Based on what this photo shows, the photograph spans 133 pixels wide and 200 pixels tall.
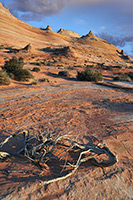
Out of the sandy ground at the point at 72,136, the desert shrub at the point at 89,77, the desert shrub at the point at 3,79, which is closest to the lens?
the sandy ground at the point at 72,136

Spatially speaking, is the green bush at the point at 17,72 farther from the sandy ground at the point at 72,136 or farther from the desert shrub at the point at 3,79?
the sandy ground at the point at 72,136

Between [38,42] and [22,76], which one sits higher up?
[38,42]

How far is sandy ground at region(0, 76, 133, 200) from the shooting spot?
2082 mm

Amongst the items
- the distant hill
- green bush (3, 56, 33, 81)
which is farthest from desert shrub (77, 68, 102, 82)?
the distant hill

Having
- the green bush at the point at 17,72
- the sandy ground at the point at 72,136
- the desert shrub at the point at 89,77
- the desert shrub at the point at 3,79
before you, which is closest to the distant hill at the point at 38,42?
the desert shrub at the point at 89,77

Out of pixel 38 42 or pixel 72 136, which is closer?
pixel 72 136

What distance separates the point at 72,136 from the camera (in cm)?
393

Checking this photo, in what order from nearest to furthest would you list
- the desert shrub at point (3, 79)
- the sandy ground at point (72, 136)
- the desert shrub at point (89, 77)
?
the sandy ground at point (72, 136), the desert shrub at point (3, 79), the desert shrub at point (89, 77)

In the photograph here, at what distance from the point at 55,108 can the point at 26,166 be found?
12.5 ft

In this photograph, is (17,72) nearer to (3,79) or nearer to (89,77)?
(3,79)

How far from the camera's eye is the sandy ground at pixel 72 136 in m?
2.08

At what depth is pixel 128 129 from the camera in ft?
14.6

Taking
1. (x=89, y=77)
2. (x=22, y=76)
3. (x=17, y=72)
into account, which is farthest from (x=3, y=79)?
(x=89, y=77)

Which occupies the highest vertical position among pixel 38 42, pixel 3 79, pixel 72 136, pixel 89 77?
pixel 38 42
